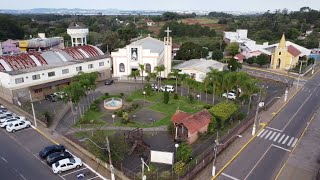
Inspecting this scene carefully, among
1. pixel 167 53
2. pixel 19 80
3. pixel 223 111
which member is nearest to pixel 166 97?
pixel 223 111

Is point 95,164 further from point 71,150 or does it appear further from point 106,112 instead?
point 106,112

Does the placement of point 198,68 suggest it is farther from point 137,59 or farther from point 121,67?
point 121,67

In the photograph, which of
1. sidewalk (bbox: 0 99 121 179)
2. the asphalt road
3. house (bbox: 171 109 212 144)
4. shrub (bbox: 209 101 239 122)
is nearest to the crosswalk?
the asphalt road

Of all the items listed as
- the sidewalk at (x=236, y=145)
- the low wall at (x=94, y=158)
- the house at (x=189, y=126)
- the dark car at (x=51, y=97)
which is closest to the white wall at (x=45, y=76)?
the dark car at (x=51, y=97)

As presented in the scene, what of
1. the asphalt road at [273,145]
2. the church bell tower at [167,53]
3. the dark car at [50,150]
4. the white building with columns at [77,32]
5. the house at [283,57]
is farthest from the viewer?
the house at [283,57]

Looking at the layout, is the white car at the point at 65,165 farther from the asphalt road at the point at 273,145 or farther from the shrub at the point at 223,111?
the shrub at the point at 223,111

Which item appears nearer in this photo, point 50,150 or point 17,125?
point 50,150

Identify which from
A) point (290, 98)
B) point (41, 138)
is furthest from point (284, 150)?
point (41, 138)

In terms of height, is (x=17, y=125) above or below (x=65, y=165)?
above
